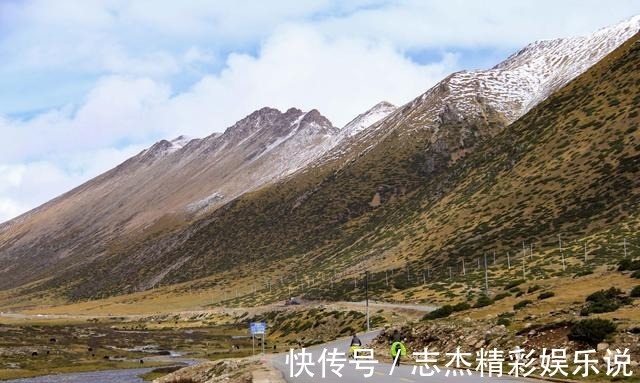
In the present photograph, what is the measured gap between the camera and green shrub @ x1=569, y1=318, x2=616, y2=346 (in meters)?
25.6

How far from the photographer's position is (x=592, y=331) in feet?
85.0

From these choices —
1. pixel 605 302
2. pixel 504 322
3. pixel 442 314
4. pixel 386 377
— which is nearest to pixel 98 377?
pixel 442 314

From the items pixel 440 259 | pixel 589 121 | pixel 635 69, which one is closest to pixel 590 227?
pixel 440 259

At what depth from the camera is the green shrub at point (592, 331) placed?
2562 cm

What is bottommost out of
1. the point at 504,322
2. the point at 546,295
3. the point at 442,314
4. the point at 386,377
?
the point at 386,377

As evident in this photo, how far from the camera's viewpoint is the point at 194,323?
12481 cm

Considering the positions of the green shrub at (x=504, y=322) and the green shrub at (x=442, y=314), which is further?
the green shrub at (x=442, y=314)

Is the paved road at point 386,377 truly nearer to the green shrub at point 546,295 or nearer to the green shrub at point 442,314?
the green shrub at point 546,295

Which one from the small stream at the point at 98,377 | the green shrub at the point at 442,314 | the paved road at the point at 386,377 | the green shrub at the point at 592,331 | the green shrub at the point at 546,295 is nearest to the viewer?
the paved road at the point at 386,377

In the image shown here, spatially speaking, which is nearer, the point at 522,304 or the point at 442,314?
the point at 522,304

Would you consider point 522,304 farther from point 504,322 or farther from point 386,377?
point 386,377

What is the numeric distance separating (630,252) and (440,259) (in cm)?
4017

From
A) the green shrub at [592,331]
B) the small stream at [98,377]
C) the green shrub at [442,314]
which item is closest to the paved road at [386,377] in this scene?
the green shrub at [592,331]

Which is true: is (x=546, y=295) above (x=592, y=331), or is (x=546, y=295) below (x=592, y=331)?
above
